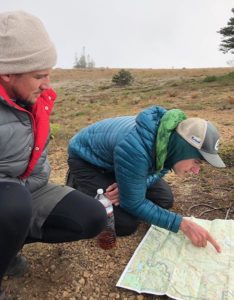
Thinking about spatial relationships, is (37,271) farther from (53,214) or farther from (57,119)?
(57,119)

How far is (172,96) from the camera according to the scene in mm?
10477

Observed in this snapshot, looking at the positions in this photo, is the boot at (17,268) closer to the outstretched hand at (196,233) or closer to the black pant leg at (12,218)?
the black pant leg at (12,218)

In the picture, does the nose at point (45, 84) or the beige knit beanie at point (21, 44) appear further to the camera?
the nose at point (45, 84)

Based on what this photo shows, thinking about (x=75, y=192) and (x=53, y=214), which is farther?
(x=75, y=192)

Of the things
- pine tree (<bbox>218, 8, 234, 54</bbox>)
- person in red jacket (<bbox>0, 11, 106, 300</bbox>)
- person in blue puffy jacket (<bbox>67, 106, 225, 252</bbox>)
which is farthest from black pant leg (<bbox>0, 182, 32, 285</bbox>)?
pine tree (<bbox>218, 8, 234, 54</bbox>)

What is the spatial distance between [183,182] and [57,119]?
4720mm

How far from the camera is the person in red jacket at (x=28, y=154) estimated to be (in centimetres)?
178

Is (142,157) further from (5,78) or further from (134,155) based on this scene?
(5,78)

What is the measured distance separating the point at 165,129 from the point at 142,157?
217mm

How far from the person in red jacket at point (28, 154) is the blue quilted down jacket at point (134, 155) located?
26cm

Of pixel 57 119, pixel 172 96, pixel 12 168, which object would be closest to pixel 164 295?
pixel 12 168

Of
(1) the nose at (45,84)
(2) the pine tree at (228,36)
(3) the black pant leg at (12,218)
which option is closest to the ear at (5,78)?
(1) the nose at (45,84)

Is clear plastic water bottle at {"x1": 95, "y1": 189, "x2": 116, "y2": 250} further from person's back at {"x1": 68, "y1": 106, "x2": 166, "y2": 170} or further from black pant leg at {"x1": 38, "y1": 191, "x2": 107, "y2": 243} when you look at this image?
black pant leg at {"x1": 38, "y1": 191, "x2": 107, "y2": 243}

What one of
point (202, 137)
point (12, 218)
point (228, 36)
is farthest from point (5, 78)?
point (228, 36)
